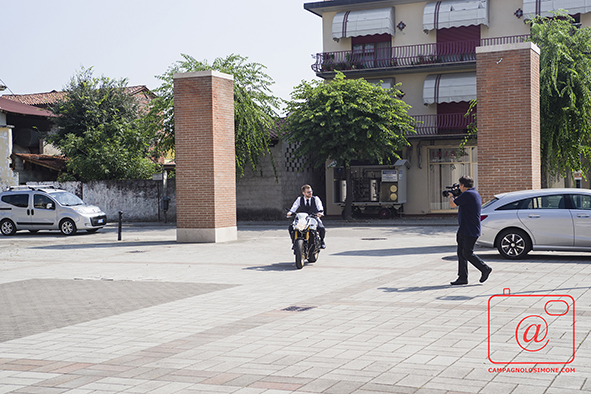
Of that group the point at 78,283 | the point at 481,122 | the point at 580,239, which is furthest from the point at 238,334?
the point at 481,122

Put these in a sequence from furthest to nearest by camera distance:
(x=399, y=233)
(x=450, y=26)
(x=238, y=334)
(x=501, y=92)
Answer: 1. (x=450, y=26)
2. (x=399, y=233)
3. (x=501, y=92)
4. (x=238, y=334)

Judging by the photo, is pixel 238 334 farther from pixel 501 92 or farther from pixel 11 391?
pixel 501 92

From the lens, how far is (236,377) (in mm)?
5117

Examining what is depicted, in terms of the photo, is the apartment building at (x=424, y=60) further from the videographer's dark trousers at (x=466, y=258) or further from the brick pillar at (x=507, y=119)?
the videographer's dark trousers at (x=466, y=258)

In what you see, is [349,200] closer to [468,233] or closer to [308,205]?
[308,205]

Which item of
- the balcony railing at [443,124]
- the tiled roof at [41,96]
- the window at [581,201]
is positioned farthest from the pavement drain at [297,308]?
the tiled roof at [41,96]

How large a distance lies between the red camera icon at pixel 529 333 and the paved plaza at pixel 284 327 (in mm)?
33

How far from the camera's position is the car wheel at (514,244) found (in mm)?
13289

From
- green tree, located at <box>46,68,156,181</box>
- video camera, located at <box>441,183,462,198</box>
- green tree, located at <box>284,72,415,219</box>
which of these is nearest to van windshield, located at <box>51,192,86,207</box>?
green tree, located at <box>46,68,156,181</box>

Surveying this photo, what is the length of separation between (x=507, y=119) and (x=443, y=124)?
54.1 feet

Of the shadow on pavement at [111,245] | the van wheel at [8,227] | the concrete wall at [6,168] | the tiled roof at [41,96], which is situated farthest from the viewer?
the tiled roof at [41,96]

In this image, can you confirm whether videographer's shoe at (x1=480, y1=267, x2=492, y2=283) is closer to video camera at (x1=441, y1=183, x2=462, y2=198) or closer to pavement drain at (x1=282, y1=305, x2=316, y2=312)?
video camera at (x1=441, y1=183, x2=462, y2=198)

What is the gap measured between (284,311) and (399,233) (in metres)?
15.0

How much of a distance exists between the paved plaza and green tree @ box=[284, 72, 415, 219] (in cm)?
1394
